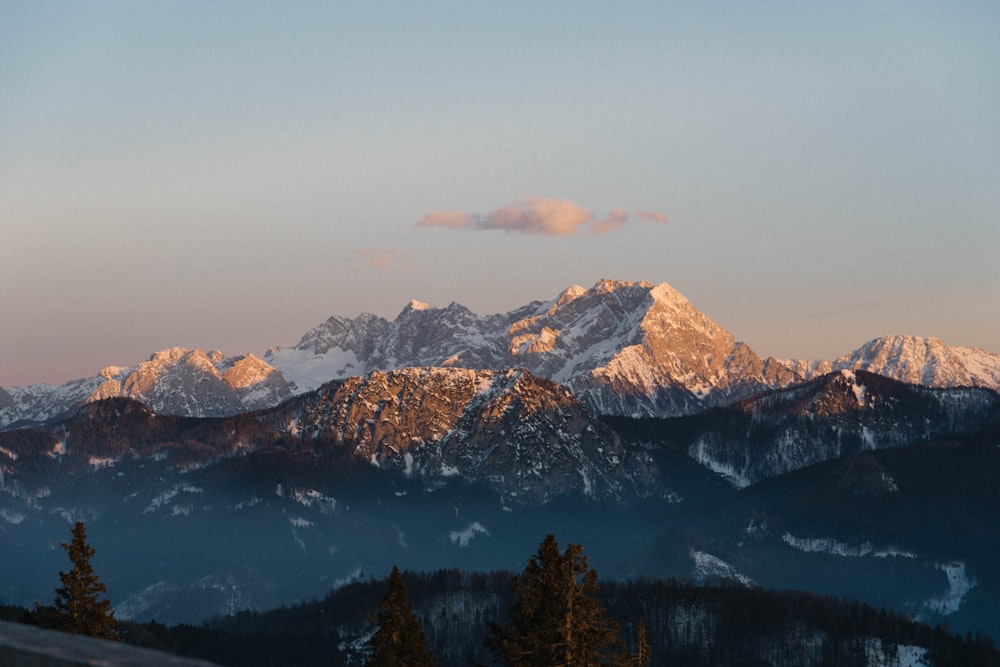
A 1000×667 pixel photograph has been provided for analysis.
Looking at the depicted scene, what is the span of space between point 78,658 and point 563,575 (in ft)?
138

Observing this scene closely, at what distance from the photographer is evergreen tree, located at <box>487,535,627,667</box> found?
60969mm

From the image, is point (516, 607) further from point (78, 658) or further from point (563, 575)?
point (78, 658)

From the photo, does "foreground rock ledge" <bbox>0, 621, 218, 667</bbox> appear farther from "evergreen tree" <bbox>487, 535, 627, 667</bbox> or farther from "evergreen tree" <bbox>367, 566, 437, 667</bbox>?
"evergreen tree" <bbox>367, 566, 437, 667</bbox>

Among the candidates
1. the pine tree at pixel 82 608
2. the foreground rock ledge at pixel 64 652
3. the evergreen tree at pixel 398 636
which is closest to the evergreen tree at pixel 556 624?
the evergreen tree at pixel 398 636

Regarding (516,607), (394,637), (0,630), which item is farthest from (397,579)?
(0,630)

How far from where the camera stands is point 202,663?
68.1 feet

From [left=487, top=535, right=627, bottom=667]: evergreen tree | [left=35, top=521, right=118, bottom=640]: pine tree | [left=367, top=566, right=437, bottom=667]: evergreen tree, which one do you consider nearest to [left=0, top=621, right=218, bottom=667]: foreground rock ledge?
[left=487, top=535, right=627, bottom=667]: evergreen tree

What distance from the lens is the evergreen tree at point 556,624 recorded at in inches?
2400

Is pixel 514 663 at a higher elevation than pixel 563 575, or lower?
lower

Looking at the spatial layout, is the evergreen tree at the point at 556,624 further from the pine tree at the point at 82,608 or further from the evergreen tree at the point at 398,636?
the pine tree at the point at 82,608

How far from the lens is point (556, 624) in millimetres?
61406

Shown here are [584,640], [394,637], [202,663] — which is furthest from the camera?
[394,637]

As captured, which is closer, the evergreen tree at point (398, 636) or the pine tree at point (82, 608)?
the evergreen tree at point (398, 636)

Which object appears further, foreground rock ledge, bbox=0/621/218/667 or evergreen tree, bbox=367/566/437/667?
evergreen tree, bbox=367/566/437/667
